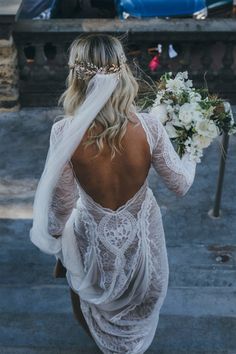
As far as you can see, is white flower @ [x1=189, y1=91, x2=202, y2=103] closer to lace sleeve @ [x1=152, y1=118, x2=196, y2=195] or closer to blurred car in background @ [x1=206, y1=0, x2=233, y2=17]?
lace sleeve @ [x1=152, y1=118, x2=196, y2=195]

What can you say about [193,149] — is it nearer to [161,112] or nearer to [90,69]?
[161,112]

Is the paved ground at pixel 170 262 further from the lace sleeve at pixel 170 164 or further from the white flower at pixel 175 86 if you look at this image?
the white flower at pixel 175 86

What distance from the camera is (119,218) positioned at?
3.03 meters

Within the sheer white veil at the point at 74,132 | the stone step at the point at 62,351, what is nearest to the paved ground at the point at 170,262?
the stone step at the point at 62,351

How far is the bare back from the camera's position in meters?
2.78

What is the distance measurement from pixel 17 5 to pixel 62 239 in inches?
163

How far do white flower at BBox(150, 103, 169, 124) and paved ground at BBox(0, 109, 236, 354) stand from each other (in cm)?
138

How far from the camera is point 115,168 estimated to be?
9.27 ft

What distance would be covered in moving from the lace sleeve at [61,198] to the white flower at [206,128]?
0.77 meters

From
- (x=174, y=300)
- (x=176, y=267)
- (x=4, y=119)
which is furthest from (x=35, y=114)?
(x=174, y=300)

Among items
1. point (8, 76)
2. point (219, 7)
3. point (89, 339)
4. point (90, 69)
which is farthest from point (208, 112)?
point (219, 7)

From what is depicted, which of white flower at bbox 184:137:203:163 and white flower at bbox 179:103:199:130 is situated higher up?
white flower at bbox 179:103:199:130

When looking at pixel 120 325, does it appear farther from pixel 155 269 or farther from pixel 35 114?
pixel 35 114

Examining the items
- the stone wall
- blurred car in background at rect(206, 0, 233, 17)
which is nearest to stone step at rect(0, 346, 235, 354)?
the stone wall
